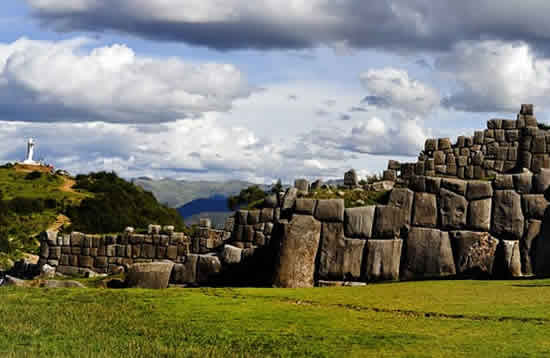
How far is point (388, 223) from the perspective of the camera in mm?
25312

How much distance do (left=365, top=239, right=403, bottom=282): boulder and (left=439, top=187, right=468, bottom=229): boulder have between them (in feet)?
5.06

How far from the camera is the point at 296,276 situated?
24766 mm

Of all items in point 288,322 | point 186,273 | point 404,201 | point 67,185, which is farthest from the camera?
point 67,185

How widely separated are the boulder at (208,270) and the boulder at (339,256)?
11.9ft

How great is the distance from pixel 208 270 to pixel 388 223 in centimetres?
616

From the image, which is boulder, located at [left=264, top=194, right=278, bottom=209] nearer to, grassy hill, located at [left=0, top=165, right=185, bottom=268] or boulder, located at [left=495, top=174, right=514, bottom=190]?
boulder, located at [left=495, top=174, right=514, bottom=190]

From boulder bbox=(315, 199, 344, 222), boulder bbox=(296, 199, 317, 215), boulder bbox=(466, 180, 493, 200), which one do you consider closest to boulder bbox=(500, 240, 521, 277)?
boulder bbox=(466, 180, 493, 200)

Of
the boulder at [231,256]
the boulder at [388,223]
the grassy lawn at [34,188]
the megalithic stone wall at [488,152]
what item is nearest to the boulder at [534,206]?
the boulder at [388,223]

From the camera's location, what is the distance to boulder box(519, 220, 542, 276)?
23.7 meters

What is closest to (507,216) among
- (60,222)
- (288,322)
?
(288,322)

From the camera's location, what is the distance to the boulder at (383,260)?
24.8 meters

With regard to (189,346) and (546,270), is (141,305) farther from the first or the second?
(546,270)

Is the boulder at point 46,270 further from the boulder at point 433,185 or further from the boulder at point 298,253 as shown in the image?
the boulder at point 433,185

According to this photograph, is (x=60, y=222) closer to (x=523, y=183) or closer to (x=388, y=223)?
(x=388, y=223)
